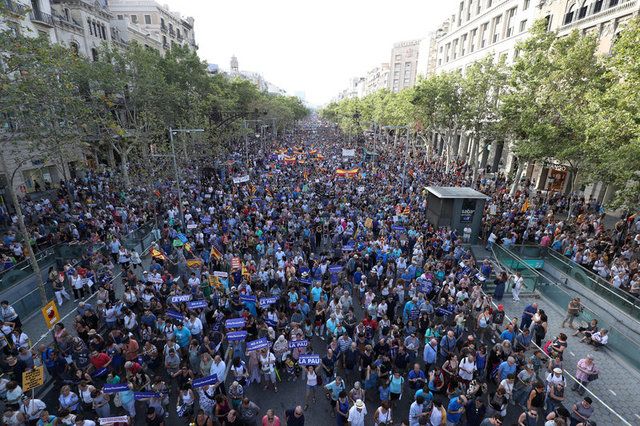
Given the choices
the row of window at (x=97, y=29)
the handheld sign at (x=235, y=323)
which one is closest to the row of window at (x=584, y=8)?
the handheld sign at (x=235, y=323)

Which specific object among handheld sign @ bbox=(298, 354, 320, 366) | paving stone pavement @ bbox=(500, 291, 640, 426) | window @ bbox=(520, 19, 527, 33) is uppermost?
window @ bbox=(520, 19, 527, 33)

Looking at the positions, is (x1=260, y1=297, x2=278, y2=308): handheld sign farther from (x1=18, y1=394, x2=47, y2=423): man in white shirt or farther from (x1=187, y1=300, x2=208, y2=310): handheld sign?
(x1=18, y1=394, x2=47, y2=423): man in white shirt

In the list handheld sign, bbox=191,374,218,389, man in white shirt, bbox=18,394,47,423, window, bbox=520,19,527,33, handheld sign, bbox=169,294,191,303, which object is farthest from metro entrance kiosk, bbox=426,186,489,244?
window, bbox=520,19,527,33

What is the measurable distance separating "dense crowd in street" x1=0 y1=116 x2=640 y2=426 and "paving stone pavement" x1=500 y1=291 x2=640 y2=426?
1.39 feet

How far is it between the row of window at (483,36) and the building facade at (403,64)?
194ft

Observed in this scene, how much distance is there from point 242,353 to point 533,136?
2160 centimetres

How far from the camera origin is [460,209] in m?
20.2

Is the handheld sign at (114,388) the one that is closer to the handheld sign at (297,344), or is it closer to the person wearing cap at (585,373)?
the handheld sign at (297,344)

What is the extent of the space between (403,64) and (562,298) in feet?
379

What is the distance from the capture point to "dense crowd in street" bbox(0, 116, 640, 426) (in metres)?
8.38

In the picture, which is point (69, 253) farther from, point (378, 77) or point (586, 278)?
point (378, 77)

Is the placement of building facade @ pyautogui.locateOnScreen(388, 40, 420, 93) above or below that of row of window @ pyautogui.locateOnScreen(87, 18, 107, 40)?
above

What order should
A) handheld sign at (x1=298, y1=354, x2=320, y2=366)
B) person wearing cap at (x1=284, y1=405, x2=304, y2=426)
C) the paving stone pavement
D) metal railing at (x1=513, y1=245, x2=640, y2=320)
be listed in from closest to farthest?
person wearing cap at (x1=284, y1=405, x2=304, y2=426)
handheld sign at (x1=298, y1=354, x2=320, y2=366)
the paving stone pavement
metal railing at (x1=513, y1=245, x2=640, y2=320)

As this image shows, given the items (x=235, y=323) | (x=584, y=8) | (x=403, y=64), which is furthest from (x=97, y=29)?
(x=403, y=64)
